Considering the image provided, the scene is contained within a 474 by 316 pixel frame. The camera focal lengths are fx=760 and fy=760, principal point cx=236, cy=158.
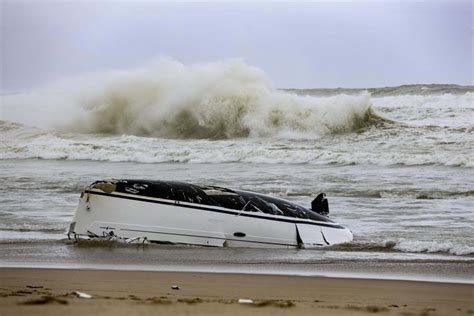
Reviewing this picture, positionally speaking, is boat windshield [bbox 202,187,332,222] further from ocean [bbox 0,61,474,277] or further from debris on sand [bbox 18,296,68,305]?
debris on sand [bbox 18,296,68,305]

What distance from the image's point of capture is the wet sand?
8.16 ft

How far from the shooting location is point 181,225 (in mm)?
5051

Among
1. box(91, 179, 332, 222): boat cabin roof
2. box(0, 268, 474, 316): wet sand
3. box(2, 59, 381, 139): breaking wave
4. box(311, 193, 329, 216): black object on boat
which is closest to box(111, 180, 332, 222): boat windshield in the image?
box(91, 179, 332, 222): boat cabin roof

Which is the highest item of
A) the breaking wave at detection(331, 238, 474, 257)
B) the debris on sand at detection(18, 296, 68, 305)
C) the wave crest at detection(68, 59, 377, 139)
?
the wave crest at detection(68, 59, 377, 139)

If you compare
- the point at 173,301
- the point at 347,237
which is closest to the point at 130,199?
the point at 347,237

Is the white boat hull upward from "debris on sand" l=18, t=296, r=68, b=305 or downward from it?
downward

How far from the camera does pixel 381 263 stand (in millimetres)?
4254

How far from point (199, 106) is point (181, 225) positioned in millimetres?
9884

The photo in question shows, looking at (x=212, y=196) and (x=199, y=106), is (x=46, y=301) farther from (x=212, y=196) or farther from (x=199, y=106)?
(x=199, y=106)

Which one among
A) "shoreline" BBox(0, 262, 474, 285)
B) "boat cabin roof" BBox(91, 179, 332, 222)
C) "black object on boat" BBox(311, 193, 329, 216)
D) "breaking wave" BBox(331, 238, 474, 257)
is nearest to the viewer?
"shoreline" BBox(0, 262, 474, 285)

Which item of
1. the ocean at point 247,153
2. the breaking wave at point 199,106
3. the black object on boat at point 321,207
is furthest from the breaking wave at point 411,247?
the breaking wave at point 199,106

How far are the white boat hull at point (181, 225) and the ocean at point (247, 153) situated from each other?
0.56 ft

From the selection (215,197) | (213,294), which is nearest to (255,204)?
(215,197)

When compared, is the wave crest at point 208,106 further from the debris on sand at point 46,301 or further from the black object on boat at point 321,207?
the debris on sand at point 46,301
